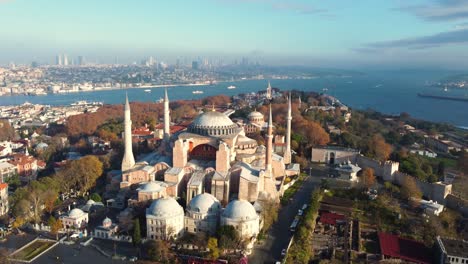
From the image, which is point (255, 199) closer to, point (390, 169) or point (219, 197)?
point (219, 197)

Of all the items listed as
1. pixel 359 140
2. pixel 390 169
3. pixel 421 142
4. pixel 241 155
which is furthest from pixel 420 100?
pixel 241 155

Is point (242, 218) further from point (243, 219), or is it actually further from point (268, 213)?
point (268, 213)

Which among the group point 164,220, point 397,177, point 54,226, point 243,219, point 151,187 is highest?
point 151,187

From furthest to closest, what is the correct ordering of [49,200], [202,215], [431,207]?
1. [431,207]
2. [49,200]
3. [202,215]

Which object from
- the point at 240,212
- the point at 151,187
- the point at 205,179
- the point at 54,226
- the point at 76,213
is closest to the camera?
the point at 240,212

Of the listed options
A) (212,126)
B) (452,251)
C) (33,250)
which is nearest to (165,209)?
(33,250)

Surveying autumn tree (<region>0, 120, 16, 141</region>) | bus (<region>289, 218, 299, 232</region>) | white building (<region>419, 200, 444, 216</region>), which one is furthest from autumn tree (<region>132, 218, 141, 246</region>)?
autumn tree (<region>0, 120, 16, 141</region>)

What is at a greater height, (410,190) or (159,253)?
(410,190)
